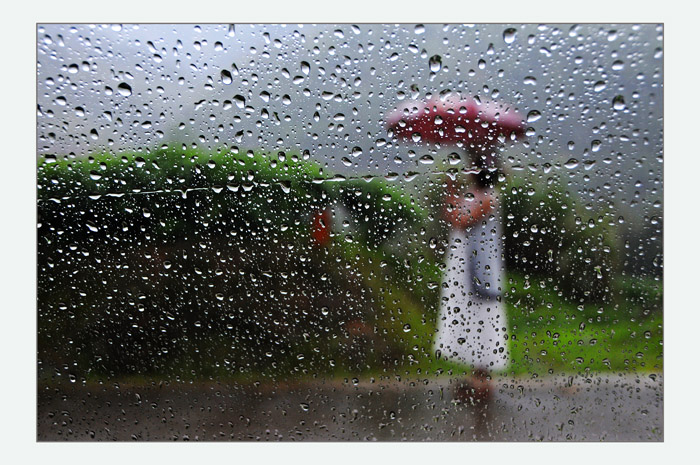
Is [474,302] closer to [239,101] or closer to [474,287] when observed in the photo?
[474,287]

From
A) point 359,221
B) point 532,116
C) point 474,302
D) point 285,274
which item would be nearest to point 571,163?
point 532,116

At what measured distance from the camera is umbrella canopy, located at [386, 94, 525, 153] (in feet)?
3.46

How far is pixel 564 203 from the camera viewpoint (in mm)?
1053

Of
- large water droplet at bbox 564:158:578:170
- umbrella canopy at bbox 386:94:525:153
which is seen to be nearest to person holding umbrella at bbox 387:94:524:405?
umbrella canopy at bbox 386:94:525:153

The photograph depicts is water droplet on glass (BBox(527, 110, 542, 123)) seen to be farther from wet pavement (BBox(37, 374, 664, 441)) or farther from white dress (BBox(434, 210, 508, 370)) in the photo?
wet pavement (BBox(37, 374, 664, 441))

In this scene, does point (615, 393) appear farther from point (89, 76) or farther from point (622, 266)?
point (89, 76)

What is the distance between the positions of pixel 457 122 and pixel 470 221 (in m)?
0.21

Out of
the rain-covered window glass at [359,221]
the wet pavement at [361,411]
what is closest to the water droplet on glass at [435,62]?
the rain-covered window glass at [359,221]

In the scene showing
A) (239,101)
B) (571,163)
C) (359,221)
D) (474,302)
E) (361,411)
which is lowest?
(361,411)

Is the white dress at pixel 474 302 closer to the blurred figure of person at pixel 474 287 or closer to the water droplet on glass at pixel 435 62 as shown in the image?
the blurred figure of person at pixel 474 287

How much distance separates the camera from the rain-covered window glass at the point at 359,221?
3.46ft

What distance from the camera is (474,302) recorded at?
3.52ft

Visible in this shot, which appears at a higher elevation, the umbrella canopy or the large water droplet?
the umbrella canopy

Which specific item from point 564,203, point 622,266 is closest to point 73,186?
point 564,203
